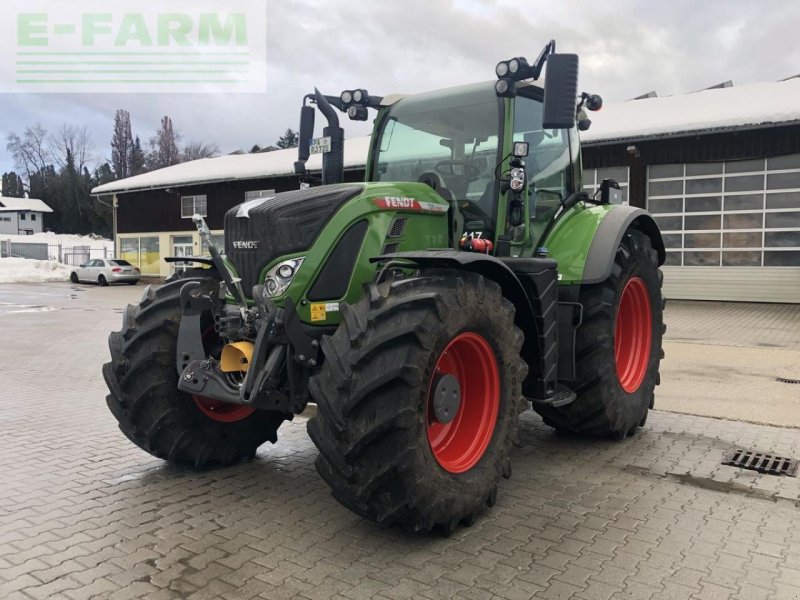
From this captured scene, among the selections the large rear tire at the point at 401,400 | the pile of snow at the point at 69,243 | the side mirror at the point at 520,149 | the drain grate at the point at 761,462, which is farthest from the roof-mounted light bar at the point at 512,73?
the pile of snow at the point at 69,243

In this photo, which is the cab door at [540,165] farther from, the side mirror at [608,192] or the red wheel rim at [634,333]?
the red wheel rim at [634,333]

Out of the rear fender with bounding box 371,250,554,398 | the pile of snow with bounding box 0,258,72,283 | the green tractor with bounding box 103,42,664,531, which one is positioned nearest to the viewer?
the green tractor with bounding box 103,42,664,531

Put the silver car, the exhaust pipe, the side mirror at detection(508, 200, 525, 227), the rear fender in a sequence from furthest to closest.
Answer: the silver car, the exhaust pipe, the side mirror at detection(508, 200, 525, 227), the rear fender

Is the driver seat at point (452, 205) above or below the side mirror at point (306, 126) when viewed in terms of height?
below

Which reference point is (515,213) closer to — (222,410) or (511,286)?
(511,286)

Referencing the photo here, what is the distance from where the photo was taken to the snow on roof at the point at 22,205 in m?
77.7

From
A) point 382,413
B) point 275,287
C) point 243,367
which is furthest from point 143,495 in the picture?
point 382,413

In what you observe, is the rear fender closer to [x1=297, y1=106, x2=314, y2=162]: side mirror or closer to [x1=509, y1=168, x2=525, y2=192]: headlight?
[x1=509, y1=168, x2=525, y2=192]: headlight

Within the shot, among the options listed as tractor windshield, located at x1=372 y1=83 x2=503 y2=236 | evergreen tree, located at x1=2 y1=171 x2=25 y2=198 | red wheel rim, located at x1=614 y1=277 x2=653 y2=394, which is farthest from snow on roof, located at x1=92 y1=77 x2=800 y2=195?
evergreen tree, located at x1=2 y1=171 x2=25 y2=198

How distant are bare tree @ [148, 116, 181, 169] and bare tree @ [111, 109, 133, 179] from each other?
6014 millimetres

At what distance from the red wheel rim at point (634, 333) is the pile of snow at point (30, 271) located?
109 ft

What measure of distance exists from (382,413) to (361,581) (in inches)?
29.9

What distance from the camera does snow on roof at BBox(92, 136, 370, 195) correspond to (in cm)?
2662

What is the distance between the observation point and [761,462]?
4.92 metres
